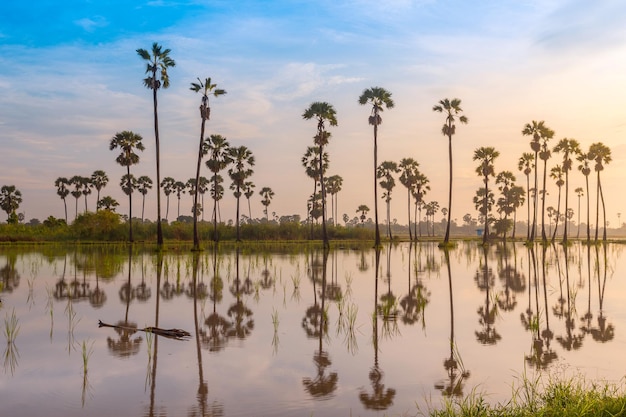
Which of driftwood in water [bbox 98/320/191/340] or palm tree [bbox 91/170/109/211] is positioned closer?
driftwood in water [bbox 98/320/191/340]

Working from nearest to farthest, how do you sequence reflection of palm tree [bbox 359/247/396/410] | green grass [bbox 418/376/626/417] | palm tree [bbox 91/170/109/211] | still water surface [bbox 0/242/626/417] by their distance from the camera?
green grass [bbox 418/376/626/417]
reflection of palm tree [bbox 359/247/396/410]
still water surface [bbox 0/242/626/417]
palm tree [bbox 91/170/109/211]

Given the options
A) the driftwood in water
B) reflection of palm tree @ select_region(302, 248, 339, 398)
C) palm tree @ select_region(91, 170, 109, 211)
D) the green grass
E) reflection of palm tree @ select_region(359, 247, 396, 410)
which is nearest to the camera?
the green grass

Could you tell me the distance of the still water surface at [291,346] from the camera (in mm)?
7480

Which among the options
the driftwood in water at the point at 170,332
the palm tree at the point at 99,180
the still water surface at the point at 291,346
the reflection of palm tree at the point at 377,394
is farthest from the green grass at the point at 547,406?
the palm tree at the point at 99,180

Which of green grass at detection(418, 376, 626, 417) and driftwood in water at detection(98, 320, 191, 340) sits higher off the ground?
A: green grass at detection(418, 376, 626, 417)

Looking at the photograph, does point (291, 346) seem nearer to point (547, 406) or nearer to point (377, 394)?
point (377, 394)

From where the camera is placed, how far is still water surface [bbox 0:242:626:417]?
7.48 m

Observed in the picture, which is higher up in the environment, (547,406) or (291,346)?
(547,406)

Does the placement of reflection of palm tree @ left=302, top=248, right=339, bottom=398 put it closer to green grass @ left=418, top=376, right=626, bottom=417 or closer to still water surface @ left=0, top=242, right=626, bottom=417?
still water surface @ left=0, top=242, right=626, bottom=417

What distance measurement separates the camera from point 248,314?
14.7m

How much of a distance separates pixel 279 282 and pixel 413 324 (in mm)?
10298

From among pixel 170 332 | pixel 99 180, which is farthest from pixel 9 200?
pixel 170 332

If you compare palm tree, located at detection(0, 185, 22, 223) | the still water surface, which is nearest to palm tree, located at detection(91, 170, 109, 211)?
palm tree, located at detection(0, 185, 22, 223)

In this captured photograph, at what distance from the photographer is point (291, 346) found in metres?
10.8
